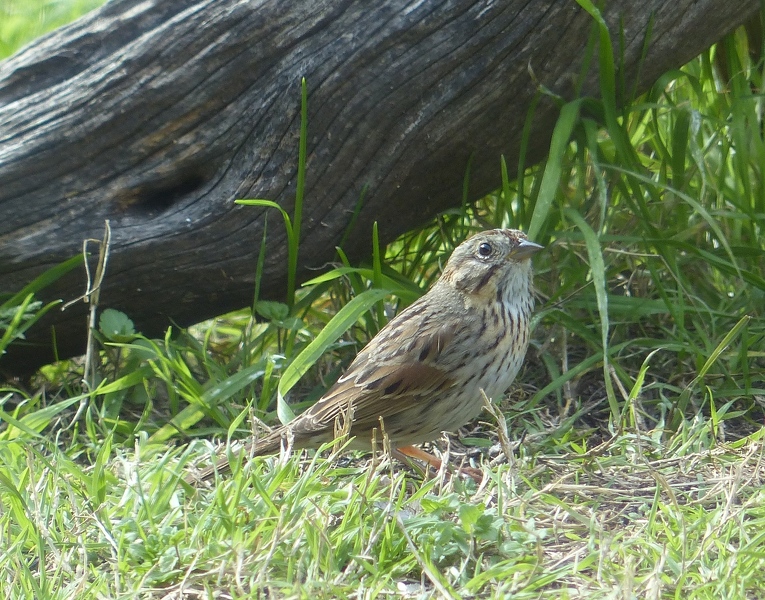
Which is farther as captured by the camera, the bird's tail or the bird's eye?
the bird's eye

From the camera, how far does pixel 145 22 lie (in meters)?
4.25

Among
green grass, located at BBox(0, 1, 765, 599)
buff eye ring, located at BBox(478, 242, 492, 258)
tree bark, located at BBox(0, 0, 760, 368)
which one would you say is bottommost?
green grass, located at BBox(0, 1, 765, 599)

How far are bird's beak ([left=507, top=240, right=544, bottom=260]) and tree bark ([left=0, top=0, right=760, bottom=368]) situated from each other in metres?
0.73

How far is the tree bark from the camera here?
13.6 feet

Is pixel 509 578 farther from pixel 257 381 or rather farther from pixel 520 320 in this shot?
pixel 257 381

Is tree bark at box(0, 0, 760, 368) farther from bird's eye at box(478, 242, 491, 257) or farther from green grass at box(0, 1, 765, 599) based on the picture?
bird's eye at box(478, 242, 491, 257)

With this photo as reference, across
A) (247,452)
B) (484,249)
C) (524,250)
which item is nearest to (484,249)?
(484,249)

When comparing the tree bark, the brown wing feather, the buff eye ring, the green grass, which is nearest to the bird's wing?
the brown wing feather

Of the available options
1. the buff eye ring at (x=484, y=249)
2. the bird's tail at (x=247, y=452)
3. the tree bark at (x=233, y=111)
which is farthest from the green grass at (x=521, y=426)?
the buff eye ring at (x=484, y=249)

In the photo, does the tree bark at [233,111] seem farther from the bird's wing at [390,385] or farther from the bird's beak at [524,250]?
the bird's wing at [390,385]

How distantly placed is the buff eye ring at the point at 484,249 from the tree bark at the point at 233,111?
0.65 meters

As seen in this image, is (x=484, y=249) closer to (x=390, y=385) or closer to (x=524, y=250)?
(x=524, y=250)

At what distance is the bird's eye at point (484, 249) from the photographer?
390 cm

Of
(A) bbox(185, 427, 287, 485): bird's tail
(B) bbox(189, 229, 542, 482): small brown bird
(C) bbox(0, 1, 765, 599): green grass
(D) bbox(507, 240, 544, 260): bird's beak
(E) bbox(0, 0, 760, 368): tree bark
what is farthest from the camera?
(E) bbox(0, 0, 760, 368): tree bark
